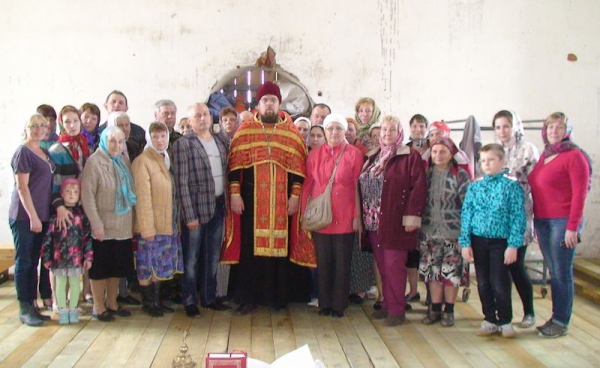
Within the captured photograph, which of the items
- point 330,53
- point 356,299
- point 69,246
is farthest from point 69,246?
point 330,53

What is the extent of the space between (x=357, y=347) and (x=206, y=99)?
3.23 meters

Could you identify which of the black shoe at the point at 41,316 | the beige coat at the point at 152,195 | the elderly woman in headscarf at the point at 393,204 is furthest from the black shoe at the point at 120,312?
the elderly woman in headscarf at the point at 393,204

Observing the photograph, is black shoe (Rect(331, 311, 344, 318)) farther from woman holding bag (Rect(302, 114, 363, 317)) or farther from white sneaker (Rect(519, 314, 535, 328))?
white sneaker (Rect(519, 314, 535, 328))

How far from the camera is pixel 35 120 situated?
414 cm

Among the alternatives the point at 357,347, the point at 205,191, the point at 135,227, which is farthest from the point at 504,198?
the point at 135,227

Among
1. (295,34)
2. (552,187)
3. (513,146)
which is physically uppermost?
(295,34)

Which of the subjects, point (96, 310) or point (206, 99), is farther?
point (206, 99)

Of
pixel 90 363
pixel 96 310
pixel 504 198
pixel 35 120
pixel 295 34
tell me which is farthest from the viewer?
pixel 295 34

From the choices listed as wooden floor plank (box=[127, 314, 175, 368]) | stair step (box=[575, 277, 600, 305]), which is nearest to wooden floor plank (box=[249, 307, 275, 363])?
wooden floor plank (box=[127, 314, 175, 368])

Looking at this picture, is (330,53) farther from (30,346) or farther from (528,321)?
(30,346)

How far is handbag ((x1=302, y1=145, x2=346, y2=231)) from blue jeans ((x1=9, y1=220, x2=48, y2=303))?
75.1 inches

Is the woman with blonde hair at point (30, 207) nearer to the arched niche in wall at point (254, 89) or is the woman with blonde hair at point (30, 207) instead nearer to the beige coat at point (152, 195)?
the beige coat at point (152, 195)

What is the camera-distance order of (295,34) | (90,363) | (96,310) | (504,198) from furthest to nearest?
(295,34) < (96,310) < (504,198) < (90,363)

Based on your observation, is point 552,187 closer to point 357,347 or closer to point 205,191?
point 357,347
